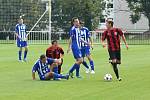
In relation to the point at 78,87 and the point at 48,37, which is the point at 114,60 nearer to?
the point at 78,87

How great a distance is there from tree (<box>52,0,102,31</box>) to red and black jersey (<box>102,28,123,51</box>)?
51930 mm

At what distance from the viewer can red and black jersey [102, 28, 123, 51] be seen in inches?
700

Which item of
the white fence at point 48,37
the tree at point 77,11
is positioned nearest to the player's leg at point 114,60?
the white fence at point 48,37

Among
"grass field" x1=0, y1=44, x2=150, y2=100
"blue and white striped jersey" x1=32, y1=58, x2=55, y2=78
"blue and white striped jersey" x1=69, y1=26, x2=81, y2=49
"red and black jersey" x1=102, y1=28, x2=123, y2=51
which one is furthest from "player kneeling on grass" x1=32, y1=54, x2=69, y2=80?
"red and black jersey" x1=102, y1=28, x2=123, y2=51

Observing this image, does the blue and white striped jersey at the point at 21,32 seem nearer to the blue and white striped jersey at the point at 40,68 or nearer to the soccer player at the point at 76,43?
the soccer player at the point at 76,43

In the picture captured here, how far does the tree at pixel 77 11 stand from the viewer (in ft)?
233

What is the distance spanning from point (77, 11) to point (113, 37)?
174 feet

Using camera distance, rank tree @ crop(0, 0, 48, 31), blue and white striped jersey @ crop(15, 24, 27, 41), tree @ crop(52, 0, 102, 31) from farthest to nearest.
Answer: tree @ crop(52, 0, 102, 31)
tree @ crop(0, 0, 48, 31)
blue and white striped jersey @ crop(15, 24, 27, 41)

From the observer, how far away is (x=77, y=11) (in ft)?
232

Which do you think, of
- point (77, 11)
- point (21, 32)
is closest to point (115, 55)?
point (21, 32)

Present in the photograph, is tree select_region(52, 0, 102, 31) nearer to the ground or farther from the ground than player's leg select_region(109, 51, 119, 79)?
farther from the ground

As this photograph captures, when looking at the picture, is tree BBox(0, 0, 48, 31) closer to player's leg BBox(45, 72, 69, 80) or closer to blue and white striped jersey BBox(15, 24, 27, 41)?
blue and white striped jersey BBox(15, 24, 27, 41)

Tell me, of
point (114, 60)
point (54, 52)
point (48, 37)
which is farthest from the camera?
point (48, 37)

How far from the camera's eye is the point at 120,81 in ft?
57.2
